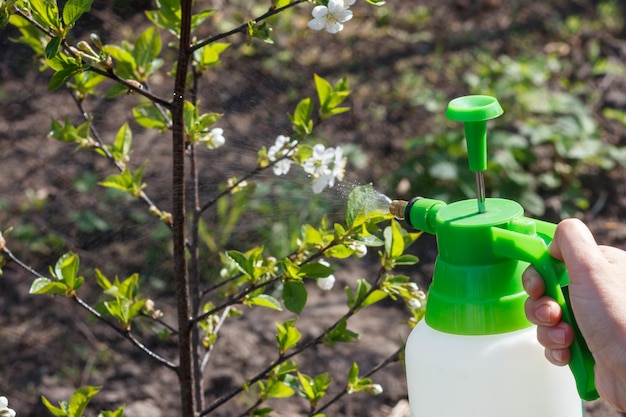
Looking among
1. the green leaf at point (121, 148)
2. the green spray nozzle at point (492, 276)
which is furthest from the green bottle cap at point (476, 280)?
the green leaf at point (121, 148)

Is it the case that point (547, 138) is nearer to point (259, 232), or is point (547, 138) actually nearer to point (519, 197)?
point (519, 197)

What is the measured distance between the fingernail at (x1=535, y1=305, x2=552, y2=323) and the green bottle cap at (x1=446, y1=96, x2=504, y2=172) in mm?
186

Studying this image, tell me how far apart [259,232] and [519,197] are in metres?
0.83

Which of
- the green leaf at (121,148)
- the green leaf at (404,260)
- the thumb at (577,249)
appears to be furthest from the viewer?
the green leaf at (121,148)

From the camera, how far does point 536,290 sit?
1.02 meters

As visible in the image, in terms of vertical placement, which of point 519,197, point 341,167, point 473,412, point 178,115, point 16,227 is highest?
point 178,115

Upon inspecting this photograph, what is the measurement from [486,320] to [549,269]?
0.10 meters

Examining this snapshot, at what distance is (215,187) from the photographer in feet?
7.84

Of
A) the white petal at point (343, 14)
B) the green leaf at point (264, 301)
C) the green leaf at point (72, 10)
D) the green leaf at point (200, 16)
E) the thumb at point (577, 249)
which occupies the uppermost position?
the green leaf at point (72, 10)

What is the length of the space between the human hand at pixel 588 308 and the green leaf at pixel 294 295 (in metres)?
0.32

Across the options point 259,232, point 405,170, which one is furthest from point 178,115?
point 405,170

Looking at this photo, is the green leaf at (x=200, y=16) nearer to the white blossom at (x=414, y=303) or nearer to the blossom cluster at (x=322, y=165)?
the blossom cluster at (x=322, y=165)

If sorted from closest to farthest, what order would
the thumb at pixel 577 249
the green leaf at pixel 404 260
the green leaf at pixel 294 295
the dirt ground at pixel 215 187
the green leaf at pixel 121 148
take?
the thumb at pixel 577 249, the green leaf at pixel 294 295, the green leaf at pixel 404 260, the green leaf at pixel 121 148, the dirt ground at pixel 215 187

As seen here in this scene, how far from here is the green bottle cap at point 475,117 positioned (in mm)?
1020
